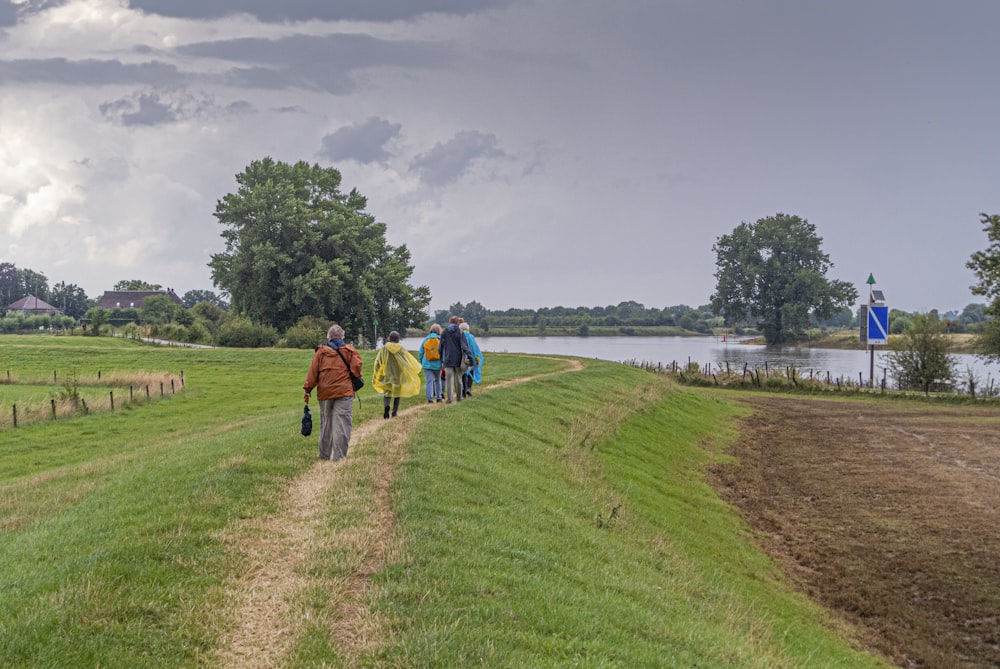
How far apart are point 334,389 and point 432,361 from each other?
7557 millimetres

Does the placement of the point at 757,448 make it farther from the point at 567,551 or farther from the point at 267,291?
the point at 267,291

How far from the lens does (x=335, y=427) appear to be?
13.0 metres

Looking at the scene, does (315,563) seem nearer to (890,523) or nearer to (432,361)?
(432,361)

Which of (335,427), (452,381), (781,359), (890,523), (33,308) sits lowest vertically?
(890,523)

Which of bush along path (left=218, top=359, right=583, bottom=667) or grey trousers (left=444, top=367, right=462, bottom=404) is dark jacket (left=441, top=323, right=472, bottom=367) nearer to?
grey trousers (left=444, top=367, right=462, bottom=404)

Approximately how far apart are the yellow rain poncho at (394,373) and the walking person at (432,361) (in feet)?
7.11

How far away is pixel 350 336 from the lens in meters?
73.3

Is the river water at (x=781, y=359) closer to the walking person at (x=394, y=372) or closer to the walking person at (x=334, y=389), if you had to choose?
the walking person at (x=394, y=372)

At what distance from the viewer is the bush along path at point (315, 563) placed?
652 centimetres

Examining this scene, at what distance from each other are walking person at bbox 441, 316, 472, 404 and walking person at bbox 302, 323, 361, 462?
678 cm

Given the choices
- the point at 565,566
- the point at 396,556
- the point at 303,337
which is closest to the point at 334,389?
the point at 396,556

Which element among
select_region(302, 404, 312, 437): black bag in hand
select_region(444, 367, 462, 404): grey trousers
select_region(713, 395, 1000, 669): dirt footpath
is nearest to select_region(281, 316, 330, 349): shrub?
select_region(713, 395, 1000, 669): dirt footpath

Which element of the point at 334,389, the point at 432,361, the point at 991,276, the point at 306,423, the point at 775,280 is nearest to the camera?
the point at 306,423

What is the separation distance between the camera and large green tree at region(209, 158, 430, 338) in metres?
66.0
